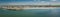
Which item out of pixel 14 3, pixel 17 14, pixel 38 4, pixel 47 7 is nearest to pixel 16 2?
pixel 14 3

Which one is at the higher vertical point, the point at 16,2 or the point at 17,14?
the point at 16,2

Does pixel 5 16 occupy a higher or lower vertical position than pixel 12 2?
lower

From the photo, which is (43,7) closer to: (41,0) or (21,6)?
(41,0)

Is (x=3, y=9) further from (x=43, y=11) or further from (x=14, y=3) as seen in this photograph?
(x=43, y=11)

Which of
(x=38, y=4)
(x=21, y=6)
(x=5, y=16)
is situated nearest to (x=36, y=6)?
(x=38, y=4)

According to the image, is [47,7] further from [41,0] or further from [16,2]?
[16,2]
